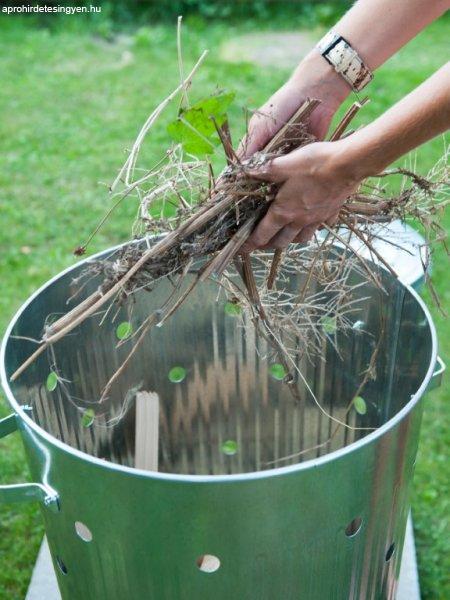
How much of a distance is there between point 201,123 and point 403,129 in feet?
0.95

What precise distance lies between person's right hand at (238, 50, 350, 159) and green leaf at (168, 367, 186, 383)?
52cm

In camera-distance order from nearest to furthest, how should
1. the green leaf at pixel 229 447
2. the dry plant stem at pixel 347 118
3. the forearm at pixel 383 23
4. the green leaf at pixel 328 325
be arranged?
the dry plant stem at pixel 347 118 → the forearm at pixel 383 23 → the green leaf at pixel 328 325 → the green leaf at pixel 229 447

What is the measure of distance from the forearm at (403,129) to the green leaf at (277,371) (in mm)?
634

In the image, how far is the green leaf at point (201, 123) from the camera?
3.72ft

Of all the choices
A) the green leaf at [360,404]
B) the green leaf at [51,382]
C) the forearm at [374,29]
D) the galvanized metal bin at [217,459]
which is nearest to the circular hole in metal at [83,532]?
the galvanized metal bin at [217,459]

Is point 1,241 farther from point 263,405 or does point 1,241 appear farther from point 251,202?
point 251,202

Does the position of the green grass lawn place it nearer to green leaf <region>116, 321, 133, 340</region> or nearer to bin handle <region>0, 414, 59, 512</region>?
A: green leaf <region>116, 321, 133, 340</region>

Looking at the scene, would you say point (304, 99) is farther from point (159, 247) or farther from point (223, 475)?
point (223, 475)

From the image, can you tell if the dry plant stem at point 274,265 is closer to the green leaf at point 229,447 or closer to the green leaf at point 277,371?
the green leaf at point 277,371

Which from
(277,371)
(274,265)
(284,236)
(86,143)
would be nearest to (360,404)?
(277,371)

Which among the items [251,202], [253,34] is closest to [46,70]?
[253,34]

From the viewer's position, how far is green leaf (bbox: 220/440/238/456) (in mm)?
1767

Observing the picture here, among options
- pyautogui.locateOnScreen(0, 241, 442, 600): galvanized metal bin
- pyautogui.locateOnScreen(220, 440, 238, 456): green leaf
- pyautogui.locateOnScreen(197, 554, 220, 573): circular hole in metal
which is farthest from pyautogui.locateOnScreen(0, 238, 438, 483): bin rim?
pyautogui.locateOnScreen(220, 440, 238, 456): green leaf

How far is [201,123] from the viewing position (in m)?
1.17
